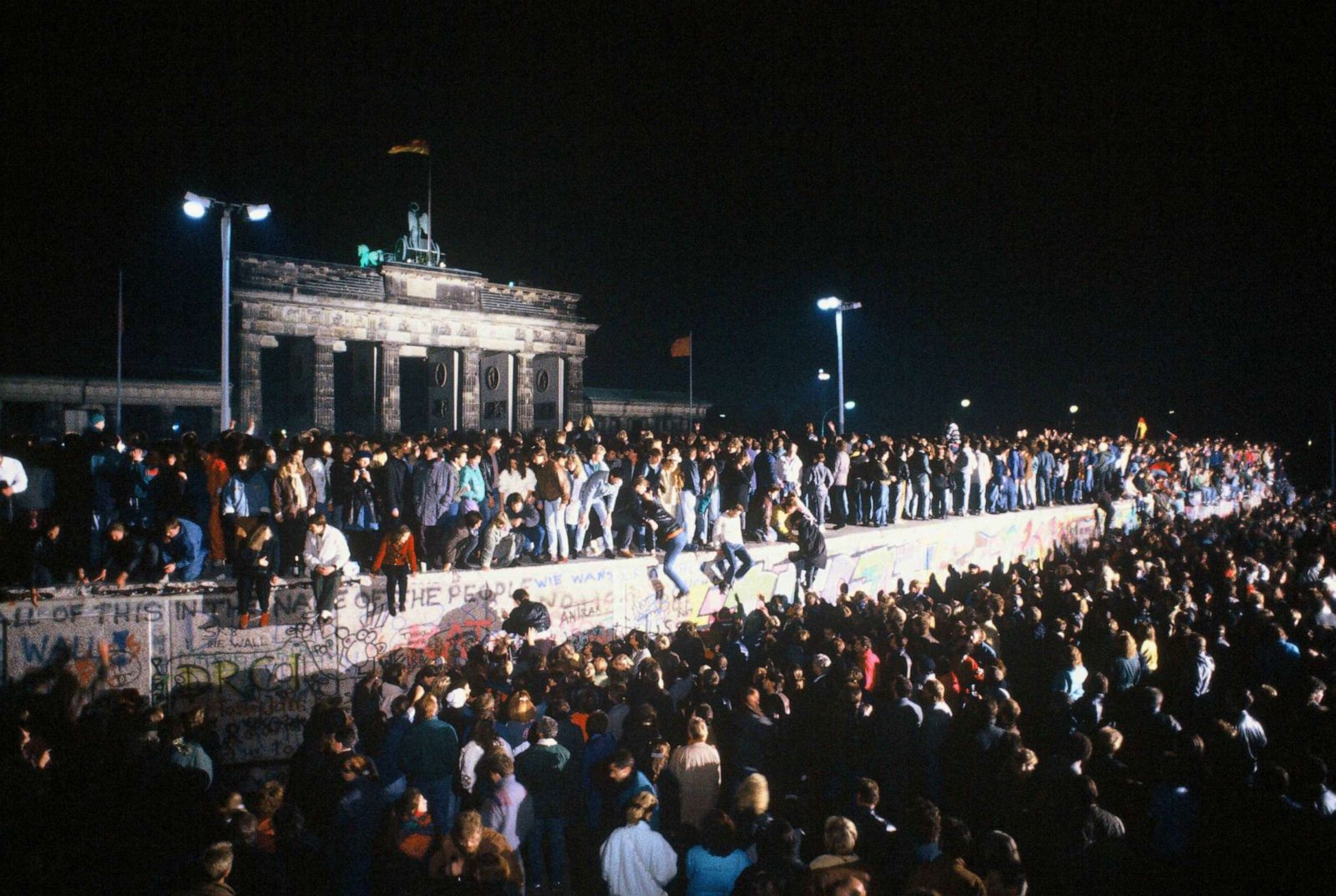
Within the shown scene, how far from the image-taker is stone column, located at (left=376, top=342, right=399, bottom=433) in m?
38.9

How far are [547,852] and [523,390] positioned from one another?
1478 inches

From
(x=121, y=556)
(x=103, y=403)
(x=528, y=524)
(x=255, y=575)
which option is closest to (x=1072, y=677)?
(x=528, y=524)

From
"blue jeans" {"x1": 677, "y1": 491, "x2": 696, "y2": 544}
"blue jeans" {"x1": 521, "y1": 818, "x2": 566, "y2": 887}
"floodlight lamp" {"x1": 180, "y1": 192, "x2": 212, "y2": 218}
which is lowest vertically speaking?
"blue jeans" {"x1": 521, "y1": 818, "x2": 566, "y2": 887}

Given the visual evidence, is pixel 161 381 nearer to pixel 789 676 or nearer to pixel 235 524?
pixel 235 524

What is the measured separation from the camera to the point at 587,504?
48.6 feet

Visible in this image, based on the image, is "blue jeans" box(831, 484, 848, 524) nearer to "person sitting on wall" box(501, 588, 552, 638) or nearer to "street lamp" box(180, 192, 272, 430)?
"person sitting on wall" box(501, 588, 552, 638)

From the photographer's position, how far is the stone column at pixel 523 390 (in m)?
43.9

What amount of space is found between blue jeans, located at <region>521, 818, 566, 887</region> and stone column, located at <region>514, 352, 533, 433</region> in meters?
37.0

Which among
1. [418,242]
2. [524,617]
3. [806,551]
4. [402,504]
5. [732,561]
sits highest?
[418,242]

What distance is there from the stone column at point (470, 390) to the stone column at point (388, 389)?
375 cm

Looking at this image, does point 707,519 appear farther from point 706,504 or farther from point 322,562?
point 322,562

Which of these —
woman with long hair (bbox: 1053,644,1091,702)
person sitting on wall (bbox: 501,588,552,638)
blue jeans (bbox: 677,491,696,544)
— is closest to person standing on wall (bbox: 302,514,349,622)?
person sitting on wall (bbox: 501,588,552,638)

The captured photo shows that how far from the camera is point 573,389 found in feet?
151

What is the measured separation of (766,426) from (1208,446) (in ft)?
99.8
